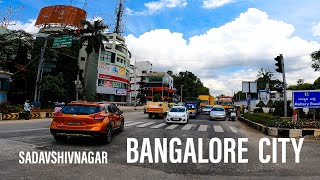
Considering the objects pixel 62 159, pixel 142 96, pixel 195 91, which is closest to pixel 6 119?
pixel 62 159

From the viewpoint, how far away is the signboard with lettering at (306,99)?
55.8ft

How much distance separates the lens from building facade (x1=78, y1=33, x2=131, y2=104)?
7056cm

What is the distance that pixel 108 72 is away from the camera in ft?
239

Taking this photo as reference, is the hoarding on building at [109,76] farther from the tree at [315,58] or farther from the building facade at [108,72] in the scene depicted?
A: the tree at [315,58]

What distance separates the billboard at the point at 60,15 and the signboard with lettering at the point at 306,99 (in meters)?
66.7

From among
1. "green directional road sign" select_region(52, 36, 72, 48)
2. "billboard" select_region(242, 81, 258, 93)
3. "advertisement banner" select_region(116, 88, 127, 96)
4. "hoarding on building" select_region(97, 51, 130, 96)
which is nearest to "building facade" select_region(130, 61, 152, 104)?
"advertisement banner" select_region(116, 88, 127, 96)

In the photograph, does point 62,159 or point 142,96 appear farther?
point 142,96

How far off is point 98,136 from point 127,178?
4459 mm

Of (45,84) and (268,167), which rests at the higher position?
(45,84)

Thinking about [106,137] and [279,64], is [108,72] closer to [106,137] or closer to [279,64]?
[279,64]

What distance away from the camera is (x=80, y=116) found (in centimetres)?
1088

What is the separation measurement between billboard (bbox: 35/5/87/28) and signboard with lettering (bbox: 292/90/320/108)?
66719 millimetres

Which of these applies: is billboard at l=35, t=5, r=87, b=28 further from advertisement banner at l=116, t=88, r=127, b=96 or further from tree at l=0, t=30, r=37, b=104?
advertisement banner at l=116, t=88, r=127, b=96

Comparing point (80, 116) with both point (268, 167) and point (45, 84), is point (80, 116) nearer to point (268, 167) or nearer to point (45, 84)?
point (268, 167)
